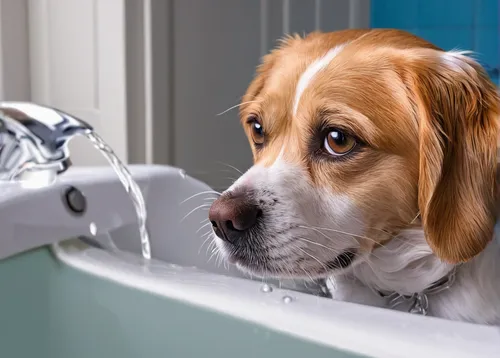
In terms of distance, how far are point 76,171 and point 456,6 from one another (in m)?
1.65

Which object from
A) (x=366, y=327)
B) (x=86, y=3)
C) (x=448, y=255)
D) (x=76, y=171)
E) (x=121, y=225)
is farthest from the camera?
(x=86, y=3)

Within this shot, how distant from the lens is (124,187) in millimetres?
1360

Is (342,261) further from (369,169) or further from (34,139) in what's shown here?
(34,139)

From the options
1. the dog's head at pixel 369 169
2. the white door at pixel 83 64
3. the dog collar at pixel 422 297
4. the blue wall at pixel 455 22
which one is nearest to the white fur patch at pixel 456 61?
the dog's head at pixel 369 169

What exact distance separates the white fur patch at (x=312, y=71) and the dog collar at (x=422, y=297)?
328 millimetres

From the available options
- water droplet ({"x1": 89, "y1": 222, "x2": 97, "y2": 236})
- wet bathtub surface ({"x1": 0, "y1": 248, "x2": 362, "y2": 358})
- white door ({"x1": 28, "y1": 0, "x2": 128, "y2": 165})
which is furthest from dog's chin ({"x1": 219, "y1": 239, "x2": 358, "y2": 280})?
white door ({"x1": 28, "y1": 0, "x2": 128, "y2": 165})

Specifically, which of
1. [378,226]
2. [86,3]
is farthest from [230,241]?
[86,3]

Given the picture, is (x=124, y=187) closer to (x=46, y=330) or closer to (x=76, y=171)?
(x=76, y=171)

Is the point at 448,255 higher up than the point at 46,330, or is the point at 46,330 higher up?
the point at 448,255

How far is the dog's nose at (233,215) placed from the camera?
2.92ft

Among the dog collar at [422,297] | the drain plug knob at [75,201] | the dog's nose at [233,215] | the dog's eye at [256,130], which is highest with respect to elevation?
the dog's eye at [256,130]

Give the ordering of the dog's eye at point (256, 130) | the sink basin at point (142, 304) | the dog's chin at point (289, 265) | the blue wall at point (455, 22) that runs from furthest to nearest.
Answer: the blue wall at point (455, 22)
the dog's eye at point (256, 130)
the dog's chin at point (289, 265)
the sink basin at point (142, 304)

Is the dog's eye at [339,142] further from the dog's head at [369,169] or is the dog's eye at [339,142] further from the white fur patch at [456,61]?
the white fur patch at [456,61]

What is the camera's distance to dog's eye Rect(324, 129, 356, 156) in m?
0.95
